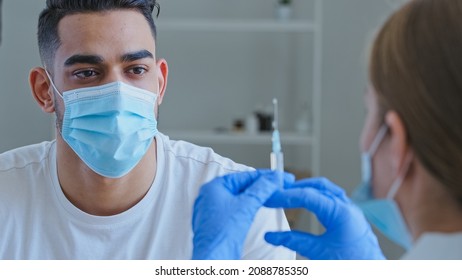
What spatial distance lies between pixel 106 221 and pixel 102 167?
0.11 meters

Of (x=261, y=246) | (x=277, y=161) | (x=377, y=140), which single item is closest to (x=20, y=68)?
(x=261, y=246)

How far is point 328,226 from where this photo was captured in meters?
1.10

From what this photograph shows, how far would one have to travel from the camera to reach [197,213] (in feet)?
3.67

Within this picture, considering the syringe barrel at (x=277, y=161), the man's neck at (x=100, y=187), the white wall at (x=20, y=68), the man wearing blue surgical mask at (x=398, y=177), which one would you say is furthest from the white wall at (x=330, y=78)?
the man wearing blue surgical mask at (x=398, y=177)

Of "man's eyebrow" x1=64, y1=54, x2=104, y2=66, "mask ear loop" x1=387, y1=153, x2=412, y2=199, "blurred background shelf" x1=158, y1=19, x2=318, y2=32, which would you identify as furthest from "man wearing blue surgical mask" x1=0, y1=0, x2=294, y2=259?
"blurred background shelf" x1=158, y1=19, x2=318, y2=32

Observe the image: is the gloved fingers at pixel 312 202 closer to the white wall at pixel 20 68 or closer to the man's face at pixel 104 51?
the man's face at pixel 104 51

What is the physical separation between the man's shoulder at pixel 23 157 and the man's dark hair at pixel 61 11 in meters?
0.19

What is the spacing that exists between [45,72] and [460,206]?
35.7 inches

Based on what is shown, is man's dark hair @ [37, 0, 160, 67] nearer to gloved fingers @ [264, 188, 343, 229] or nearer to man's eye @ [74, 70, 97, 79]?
man's eye @ [74, 70, 97, 79]

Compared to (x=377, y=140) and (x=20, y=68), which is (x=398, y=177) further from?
(x=20, y=68)
